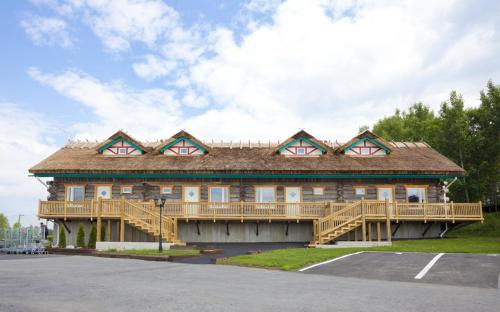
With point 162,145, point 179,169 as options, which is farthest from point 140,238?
point 162,145

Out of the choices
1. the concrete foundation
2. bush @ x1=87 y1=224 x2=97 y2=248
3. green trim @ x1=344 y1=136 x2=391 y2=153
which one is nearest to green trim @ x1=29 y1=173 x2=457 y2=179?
green trim @ x1=344 y1=136 x2=391 y2=153

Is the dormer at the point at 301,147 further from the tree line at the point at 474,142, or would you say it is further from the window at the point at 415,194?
the tree line at the point at 474,142

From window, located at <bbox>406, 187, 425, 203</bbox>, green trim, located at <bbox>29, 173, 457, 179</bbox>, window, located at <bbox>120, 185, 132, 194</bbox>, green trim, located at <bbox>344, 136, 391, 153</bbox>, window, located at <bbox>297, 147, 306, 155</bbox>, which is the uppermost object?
green trim, located at <bbox>344, 136, 391, 153</bbox>

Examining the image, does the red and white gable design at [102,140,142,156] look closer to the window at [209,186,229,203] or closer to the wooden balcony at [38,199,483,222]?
the wooden balcony at [38,199,483,222]

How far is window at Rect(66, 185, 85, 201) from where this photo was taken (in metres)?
30.7

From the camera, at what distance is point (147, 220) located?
26.3 metres

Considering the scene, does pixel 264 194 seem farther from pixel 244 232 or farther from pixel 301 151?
pixel 301 151

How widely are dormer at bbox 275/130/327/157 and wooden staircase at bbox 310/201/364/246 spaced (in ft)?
23.6

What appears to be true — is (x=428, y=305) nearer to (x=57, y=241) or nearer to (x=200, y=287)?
(x=200, y=287)

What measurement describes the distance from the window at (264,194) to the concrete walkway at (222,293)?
1667 centimetres

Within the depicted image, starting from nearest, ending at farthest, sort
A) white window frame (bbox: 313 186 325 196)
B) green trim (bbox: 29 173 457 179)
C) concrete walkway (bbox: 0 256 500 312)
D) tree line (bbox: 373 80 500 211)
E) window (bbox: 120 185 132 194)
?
1. concrete walkway (bbox: 0 256 500 312)
2. green trim (bbox: 29 173 457 179)
3. white window frame (bbox: 313 186 325 196)
4. window (bbox: 120 185 132 194)
5. tree line (bbox: 373 80 500 211)

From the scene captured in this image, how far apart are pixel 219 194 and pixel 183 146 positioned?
17.0 ft

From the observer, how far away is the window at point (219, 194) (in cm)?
3045

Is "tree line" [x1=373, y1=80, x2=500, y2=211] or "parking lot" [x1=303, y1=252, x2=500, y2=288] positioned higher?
"tree line" [x1=373, y1=80, x2=500, y2=211]
